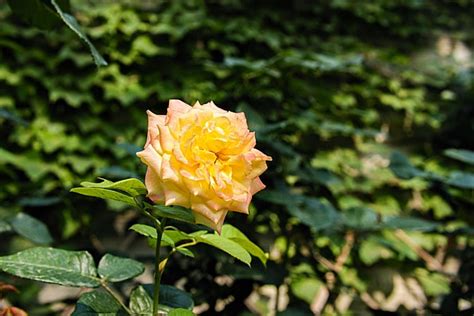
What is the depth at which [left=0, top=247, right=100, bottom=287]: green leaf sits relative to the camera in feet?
1.89

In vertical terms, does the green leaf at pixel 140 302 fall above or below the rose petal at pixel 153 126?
below

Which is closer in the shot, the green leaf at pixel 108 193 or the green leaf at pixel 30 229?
the green leaf at pixel 108 193

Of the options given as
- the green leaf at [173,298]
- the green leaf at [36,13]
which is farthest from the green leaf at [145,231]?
the green leaf at [36,13]

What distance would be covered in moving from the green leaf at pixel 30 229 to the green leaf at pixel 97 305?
42 cm

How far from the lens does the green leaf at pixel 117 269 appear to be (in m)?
0.65

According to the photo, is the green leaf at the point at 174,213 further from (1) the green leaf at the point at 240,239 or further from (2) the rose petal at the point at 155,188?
(1) the green leaf at the point at 240,239

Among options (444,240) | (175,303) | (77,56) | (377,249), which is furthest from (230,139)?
(444,240)

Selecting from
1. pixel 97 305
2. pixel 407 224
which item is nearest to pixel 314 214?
pixel 407 224

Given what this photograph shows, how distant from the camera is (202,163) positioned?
1.65 feet

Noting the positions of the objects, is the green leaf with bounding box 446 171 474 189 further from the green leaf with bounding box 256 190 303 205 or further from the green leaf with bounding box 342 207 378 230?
the green leaf with bounding box 256 190 303 205

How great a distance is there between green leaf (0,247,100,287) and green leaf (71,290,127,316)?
0.04 ft

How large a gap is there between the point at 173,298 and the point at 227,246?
0.45ft

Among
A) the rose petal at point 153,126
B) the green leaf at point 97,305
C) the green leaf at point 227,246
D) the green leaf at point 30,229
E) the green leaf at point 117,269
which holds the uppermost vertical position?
the rose petal at point 153,126

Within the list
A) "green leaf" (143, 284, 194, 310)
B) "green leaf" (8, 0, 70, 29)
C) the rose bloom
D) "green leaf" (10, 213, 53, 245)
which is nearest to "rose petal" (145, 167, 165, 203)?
the rose bloom
